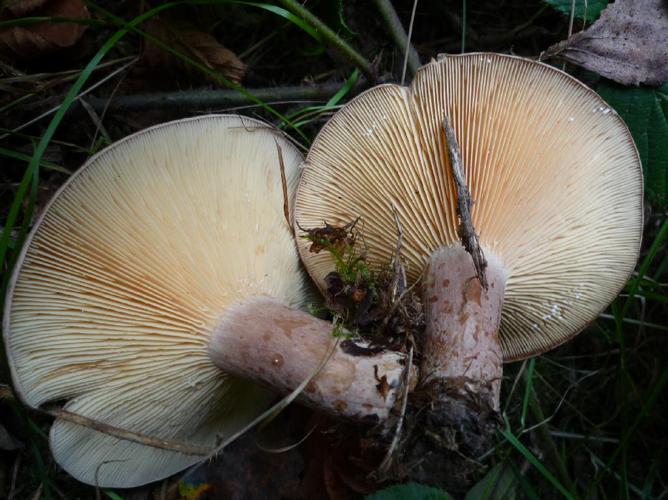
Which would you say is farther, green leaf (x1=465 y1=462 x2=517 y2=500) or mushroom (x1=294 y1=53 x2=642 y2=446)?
green leaf (x1=465 y1=462 x2=517 y2=500)

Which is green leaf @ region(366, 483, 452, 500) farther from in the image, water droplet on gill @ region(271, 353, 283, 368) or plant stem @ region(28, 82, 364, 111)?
plant stem @ region(28, 82, 364, 111)

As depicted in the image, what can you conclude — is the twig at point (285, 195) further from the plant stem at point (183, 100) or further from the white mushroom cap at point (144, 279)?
the plant stem at point (183, 100)

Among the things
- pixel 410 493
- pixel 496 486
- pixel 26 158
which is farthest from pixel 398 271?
pixel 26 158

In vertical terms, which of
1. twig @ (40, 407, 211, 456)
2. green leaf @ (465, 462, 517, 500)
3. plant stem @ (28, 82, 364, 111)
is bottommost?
green leaf @ (465, 462, 517, 500)

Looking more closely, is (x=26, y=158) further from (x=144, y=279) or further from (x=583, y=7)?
(x=583, y=7)

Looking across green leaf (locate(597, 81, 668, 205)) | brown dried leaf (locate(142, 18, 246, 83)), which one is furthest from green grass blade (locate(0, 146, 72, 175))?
green leaf (locate(597, 81, 668, 205))

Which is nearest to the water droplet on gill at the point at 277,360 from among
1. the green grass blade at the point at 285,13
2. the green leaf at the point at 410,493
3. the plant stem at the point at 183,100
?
the green leaf at the point at 410,493

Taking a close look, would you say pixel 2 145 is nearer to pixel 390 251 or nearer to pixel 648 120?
pixel 390 251
